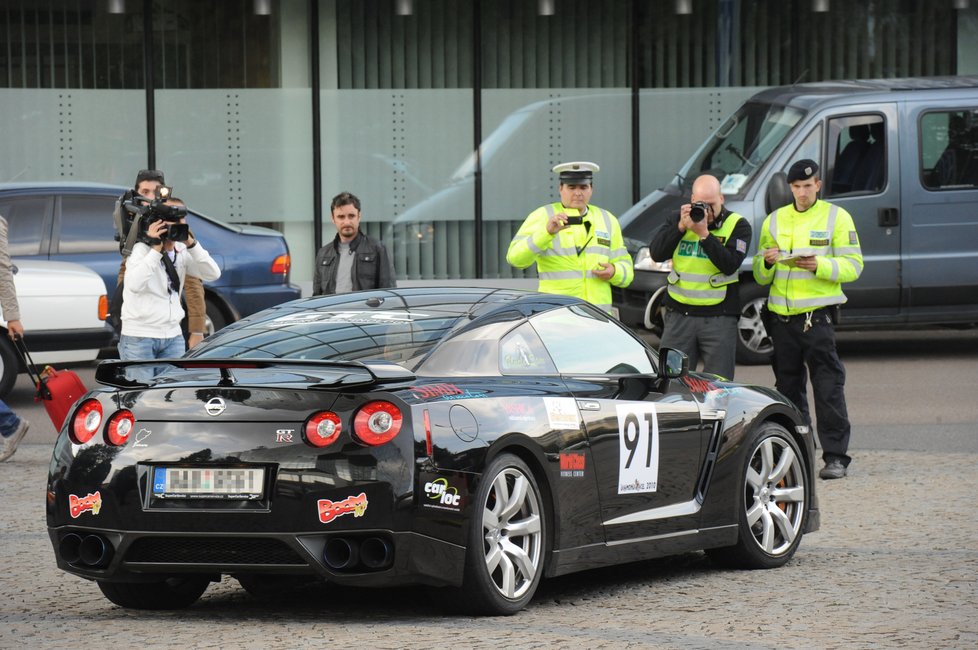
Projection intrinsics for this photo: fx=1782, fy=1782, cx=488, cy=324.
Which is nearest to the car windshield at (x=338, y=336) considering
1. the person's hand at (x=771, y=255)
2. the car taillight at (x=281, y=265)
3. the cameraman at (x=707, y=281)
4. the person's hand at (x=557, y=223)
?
the person's hand at (x=557, y=223)

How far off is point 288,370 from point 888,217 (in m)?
10.3

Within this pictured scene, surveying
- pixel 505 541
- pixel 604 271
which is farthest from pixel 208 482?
pixel 604 271

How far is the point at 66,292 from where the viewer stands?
13.2m

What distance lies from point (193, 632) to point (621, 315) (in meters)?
10.0

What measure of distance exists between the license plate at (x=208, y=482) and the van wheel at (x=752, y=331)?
9.80 meters

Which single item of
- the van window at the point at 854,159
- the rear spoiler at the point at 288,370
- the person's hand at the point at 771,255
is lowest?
the rear spoiler at the point at 288,370

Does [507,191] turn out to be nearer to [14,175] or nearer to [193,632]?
[14,175]

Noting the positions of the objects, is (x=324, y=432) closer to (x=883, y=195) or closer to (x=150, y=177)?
(x=150, y=177)

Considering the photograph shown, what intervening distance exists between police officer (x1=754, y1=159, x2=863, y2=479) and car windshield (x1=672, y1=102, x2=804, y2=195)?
5.10 m

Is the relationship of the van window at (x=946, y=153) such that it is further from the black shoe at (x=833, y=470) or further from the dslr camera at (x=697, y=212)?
the dslr camera at (x=697, y=212)

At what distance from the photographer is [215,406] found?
5992mm

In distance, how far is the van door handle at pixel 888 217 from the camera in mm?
15414

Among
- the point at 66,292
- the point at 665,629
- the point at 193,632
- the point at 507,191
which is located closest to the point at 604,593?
the point at 665,629

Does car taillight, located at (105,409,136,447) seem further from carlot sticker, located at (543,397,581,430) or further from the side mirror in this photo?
the side mirror
